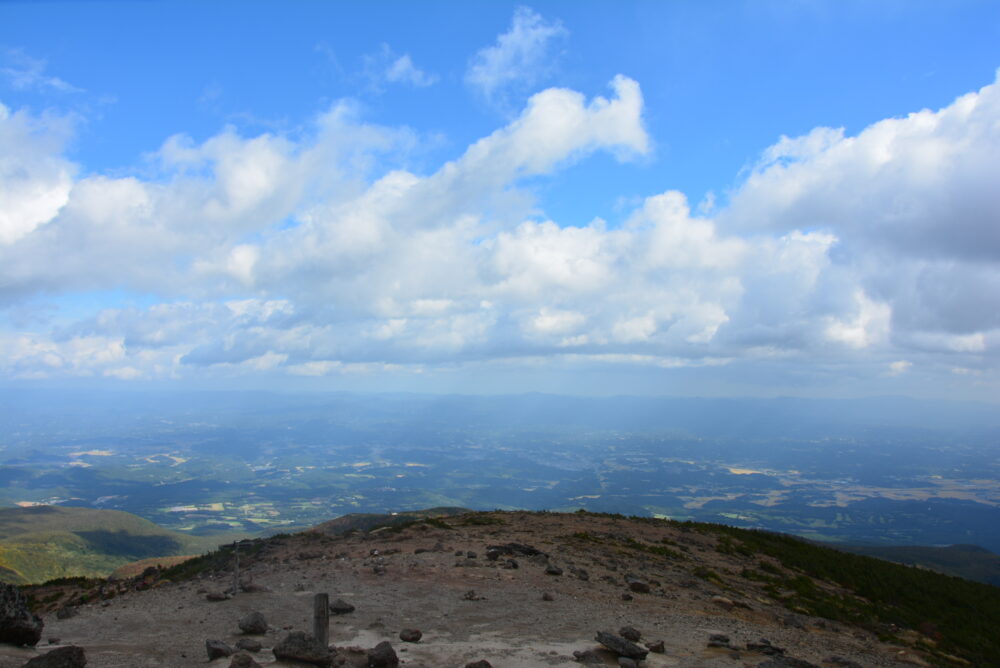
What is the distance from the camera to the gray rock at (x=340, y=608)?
1777cm

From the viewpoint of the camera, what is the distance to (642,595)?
2125 centimetres

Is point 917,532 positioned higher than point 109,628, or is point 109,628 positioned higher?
point 109,628

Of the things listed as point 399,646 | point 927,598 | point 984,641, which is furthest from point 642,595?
point 927,598

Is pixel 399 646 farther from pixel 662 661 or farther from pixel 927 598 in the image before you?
pixel 927 598

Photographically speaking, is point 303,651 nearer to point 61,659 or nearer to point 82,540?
point 61,659

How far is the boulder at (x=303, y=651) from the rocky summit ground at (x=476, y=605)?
354mm

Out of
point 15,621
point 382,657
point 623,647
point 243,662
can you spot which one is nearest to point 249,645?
point 243,662

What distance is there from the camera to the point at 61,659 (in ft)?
35.9

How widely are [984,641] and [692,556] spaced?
38.0ft

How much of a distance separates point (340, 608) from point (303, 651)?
5643mm

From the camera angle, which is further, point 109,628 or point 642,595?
point 642,595

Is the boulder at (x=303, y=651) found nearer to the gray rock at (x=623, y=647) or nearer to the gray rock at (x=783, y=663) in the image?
the gray rock at (x=623, y=647)

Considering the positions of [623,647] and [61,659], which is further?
[623,647]

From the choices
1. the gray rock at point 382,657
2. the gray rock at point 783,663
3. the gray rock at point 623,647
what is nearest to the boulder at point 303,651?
the gray rock at point 382,657
